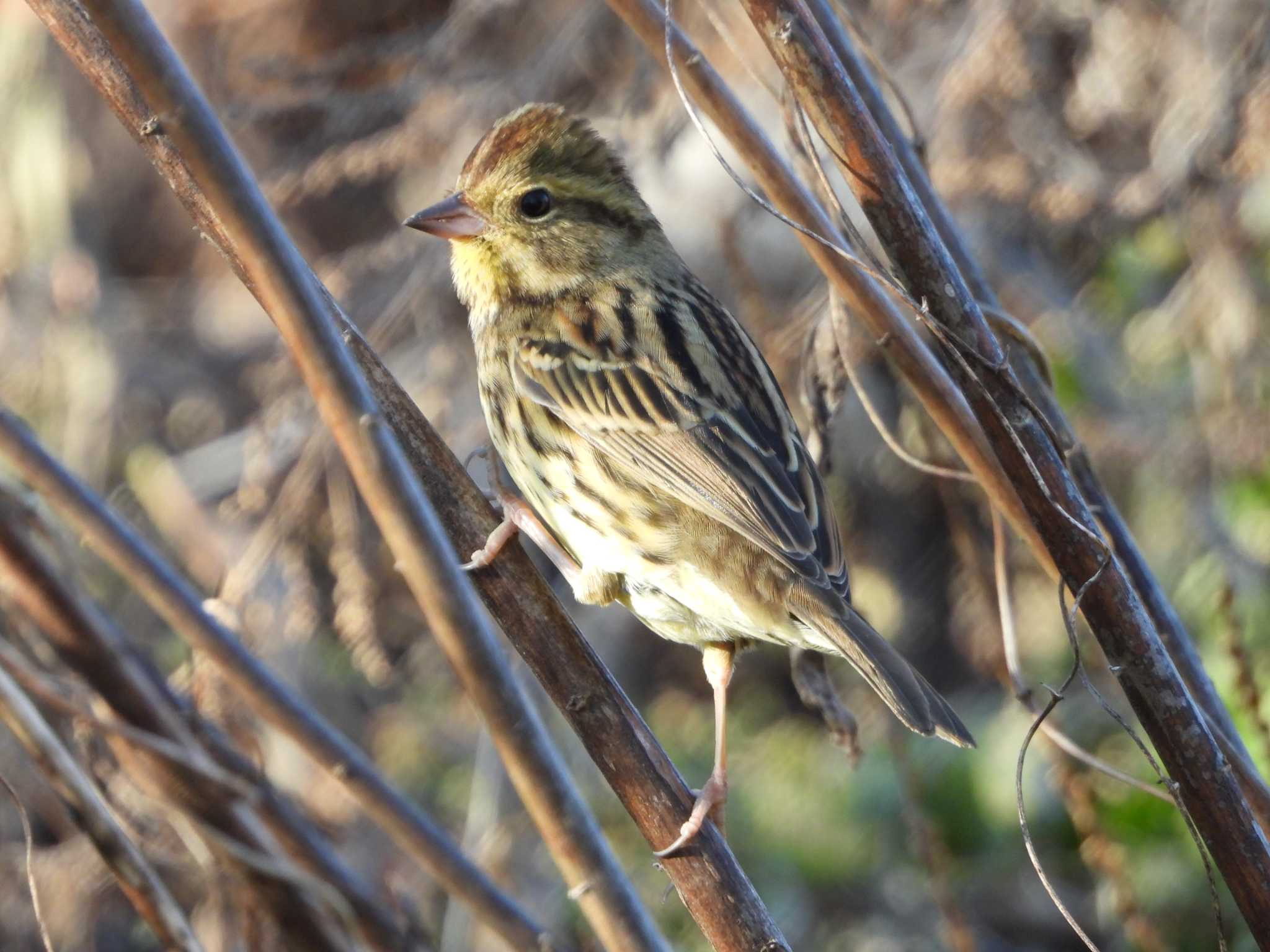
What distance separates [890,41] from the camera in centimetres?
398

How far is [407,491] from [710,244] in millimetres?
3415

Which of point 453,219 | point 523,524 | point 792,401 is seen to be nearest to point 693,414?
point 523,524

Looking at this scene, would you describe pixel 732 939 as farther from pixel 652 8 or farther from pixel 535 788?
pixel 652 8

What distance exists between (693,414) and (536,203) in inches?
19.6

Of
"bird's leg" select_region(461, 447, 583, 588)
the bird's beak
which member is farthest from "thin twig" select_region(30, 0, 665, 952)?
the bird's beak

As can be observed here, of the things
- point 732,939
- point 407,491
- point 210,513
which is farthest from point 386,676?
point 407,491

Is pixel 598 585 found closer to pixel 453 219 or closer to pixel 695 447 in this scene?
pixel 695 447

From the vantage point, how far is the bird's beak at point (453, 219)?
253 cm

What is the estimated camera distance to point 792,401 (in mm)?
4184

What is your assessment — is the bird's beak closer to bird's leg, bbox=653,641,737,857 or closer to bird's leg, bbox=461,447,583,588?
bird's leg, bbox=461,447,583,588

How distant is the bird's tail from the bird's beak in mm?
926

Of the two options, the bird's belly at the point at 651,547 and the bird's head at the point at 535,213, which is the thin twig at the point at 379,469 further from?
the bird's head at the point at 535,213

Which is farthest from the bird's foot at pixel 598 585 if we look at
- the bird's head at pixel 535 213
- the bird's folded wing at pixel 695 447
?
the bird's head at pixel 535 213

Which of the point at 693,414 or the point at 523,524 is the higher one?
the point at 523,524
